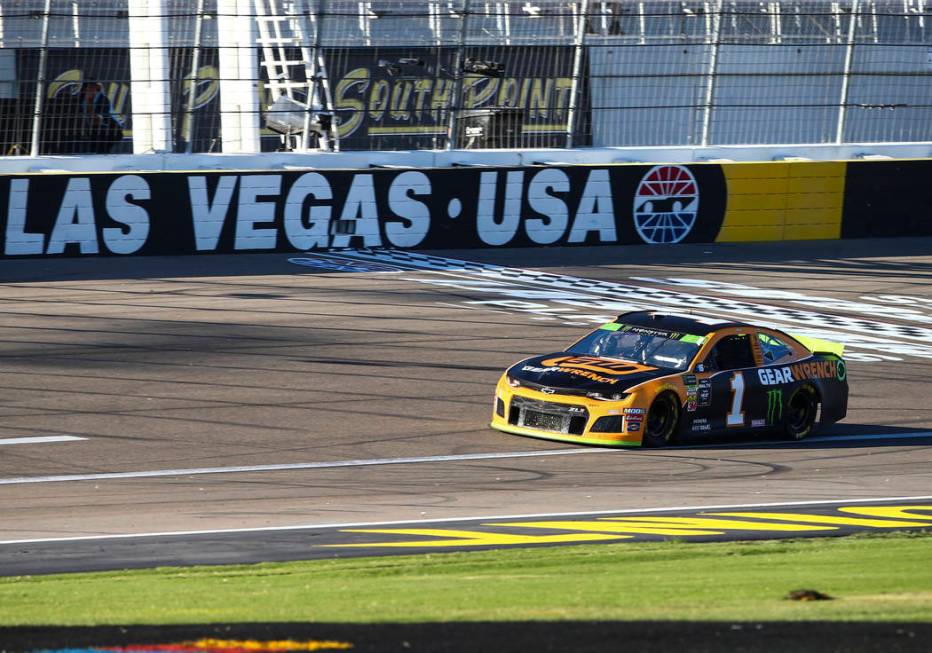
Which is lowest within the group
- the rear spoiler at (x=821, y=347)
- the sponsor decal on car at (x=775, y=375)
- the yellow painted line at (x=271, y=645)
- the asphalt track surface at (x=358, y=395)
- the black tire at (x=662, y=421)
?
the asphalt track surface at (x=358, y=395)

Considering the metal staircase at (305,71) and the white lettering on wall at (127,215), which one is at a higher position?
the metal staircase at (305,71)

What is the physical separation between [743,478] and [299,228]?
1279 centimetres

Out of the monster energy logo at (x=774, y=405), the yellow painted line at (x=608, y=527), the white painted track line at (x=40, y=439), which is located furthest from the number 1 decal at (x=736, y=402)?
the white painted track line at (x=40, y=439)

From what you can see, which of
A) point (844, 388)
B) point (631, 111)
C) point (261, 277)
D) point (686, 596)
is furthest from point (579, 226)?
point (686, 596)

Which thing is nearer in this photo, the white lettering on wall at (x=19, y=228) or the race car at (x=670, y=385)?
the race car at (x=670, y=385)

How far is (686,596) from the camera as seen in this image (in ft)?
24.8

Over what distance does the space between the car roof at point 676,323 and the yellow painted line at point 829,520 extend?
3574 millimetres

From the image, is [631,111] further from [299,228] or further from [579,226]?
[299,228]

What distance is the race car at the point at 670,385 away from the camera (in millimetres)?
13500

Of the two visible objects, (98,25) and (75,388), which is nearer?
(75,388)

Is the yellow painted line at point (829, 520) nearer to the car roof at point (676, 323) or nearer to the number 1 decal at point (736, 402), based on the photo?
the number 1 decal at point (736, 402)

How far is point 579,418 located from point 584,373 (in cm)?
51

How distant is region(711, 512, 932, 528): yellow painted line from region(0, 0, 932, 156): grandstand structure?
1477cm

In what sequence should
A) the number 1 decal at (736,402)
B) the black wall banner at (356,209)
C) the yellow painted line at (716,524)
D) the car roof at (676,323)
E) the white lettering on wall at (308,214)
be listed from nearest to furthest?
the yellow painted line at (716,524)
the number 1 decal at (736,402)
the car roof at (676,323)
the black wall banner at (356,209)
the white lettering on wall at (308,214)
